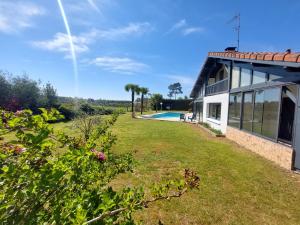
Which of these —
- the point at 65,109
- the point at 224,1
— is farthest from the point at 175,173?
the point at 65,109

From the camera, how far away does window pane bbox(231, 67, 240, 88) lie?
1219 centimetres

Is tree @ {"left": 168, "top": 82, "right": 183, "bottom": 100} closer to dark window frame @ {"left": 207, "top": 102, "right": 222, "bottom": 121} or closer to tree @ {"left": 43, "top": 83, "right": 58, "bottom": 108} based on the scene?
tree @ {"left": 43, "top": 83, "right": 58, "bottom": 108}

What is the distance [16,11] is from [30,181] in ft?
36.9

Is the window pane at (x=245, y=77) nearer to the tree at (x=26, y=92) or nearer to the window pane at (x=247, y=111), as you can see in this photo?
the window pane at (x=247, y=111)

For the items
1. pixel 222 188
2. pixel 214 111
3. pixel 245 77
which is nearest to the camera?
pixel 222 188

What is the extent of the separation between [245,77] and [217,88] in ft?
19.7

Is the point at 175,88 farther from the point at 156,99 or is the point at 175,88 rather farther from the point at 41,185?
the point at 41,185

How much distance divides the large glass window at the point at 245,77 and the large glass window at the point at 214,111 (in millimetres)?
6011

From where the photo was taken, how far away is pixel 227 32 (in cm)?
1784

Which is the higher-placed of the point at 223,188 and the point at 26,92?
the point at 26,92

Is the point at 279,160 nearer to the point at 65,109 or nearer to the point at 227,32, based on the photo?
the point at 227,32

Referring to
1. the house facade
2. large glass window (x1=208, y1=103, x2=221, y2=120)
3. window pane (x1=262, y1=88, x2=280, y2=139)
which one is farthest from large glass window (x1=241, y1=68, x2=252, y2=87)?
large glass window (x1=208, y1=103, x2=221, y2=120)

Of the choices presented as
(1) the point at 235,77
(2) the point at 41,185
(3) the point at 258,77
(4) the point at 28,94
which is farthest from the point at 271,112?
(4) the point at 28,94

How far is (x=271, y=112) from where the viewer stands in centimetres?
831
